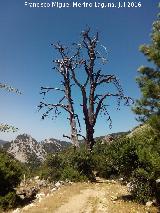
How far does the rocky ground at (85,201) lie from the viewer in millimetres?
16828

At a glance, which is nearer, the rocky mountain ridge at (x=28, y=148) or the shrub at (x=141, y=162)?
the shrub at (x=141, y=162)

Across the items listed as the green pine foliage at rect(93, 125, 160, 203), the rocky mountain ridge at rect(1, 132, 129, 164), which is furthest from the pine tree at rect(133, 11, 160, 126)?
the rocky mountain ridge at rect(1, 132, 129, 164)

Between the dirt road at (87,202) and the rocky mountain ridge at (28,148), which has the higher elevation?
the rocky mountain ridge at (28,148)

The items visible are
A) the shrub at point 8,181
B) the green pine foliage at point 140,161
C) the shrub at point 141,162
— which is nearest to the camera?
the shrub at point 141,162

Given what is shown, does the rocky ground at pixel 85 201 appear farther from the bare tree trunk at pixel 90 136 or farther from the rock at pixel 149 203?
the bare tree trunk at pixel 90 136

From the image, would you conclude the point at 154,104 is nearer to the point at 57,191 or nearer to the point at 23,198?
the point at 57,191

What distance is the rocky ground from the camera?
55.2ft

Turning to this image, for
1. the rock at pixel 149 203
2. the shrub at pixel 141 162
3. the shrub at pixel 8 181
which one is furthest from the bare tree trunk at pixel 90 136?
the rock at pixel 149 203

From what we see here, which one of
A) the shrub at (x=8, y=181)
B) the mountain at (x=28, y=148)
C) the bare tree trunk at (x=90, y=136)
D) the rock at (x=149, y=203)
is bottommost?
the rock at (x=149, y=203)

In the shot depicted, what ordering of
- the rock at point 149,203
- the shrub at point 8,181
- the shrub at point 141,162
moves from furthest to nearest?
1. the shrub at point 8,181
2. the rock at point 149,203
3. the shrub at point 141,162

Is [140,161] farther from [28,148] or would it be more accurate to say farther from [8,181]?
[28,148]

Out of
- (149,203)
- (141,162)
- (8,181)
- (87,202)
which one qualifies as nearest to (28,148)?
(8,181)

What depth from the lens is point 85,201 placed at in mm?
18562

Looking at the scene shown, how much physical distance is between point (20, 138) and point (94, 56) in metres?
77.6
